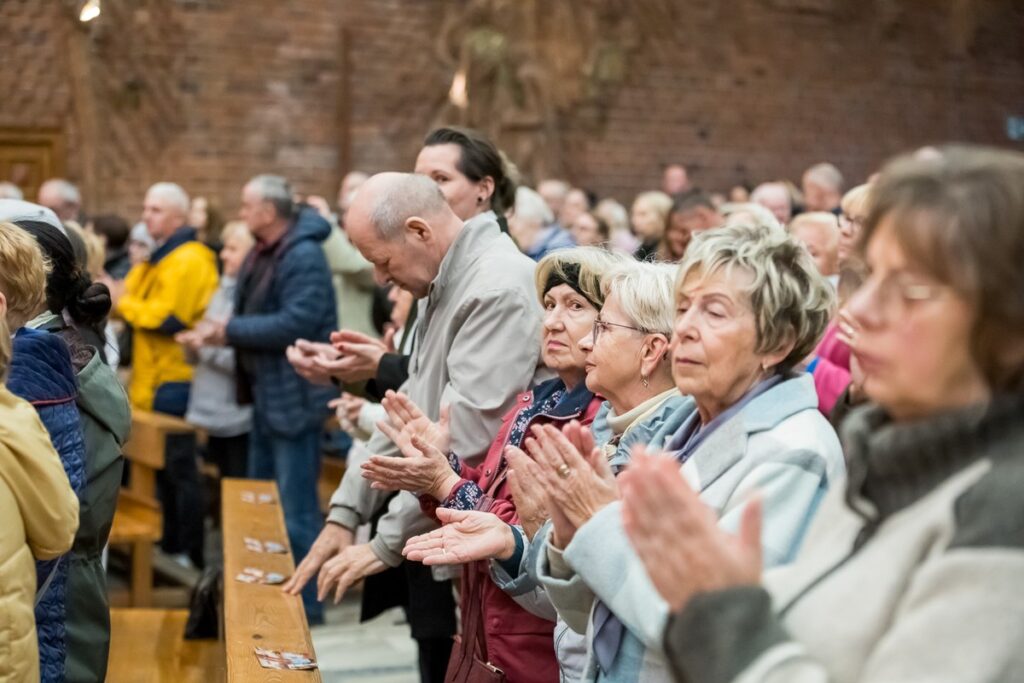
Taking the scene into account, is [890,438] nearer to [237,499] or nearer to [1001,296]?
[1001,296]

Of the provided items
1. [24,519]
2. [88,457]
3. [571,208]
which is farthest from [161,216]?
[24,519]

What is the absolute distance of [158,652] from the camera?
4254 millimetres

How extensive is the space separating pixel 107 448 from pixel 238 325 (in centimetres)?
302

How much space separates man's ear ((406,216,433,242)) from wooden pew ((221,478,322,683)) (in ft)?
3.52

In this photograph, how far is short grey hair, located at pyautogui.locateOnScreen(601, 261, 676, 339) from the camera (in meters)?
2.87

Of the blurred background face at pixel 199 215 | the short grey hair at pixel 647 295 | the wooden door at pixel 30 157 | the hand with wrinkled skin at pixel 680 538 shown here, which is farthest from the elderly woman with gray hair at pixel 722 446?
the wooden door at pixel 30 157

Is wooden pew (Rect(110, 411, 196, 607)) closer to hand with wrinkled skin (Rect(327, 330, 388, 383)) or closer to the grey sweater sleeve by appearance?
hand with wrinkled skin (Rect(327, 330, 388, 383))

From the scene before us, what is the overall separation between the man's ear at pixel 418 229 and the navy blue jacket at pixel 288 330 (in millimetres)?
2715

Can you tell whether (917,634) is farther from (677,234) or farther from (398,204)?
(677,234)

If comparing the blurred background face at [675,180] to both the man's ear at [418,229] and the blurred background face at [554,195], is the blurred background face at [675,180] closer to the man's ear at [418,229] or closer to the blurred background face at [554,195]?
the blurred background face at [554,195]

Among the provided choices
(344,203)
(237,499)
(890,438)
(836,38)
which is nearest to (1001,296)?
(890,438)

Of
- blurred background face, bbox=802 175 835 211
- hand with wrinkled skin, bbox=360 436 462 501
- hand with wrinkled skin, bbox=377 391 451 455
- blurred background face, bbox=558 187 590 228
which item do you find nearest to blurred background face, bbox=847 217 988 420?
hand with wrinkled skin, bbox=360 436 462 501

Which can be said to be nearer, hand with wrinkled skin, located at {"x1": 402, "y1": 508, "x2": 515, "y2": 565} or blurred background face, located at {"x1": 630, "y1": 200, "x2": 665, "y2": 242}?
hand with wrinkled skin, located at {"x1": 402, "y1": 508, "x2": 515, "y2": 565}

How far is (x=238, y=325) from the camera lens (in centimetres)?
636
